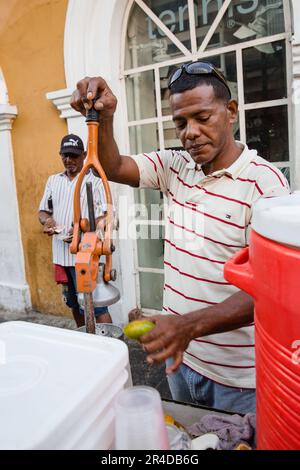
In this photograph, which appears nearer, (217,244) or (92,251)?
(92,251)

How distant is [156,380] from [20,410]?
8.47ft

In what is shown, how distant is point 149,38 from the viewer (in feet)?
11.4

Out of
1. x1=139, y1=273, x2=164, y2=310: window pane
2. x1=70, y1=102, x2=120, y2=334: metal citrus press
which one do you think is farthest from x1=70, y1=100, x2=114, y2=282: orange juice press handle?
x1=139, y1=273, x2=164, y2=310: window pane

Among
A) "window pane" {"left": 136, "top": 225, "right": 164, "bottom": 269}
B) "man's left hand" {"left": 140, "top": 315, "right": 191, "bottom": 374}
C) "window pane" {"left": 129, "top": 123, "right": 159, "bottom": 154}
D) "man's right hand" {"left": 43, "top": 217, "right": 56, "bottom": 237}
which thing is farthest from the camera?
"window pane" {"left": 136, "top": 225, "right": 164, "bottom": 269}

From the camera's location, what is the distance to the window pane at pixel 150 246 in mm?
3729

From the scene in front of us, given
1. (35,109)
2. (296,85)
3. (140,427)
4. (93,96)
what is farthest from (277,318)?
(35,109)

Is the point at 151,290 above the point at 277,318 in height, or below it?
below

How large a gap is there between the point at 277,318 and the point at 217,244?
747 mm

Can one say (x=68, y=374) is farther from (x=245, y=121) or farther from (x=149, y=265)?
(x=149, y=265)

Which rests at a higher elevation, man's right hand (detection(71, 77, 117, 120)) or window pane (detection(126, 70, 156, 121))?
window pane (detection(126, 70, 156, 121))

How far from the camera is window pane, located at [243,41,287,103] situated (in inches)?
114

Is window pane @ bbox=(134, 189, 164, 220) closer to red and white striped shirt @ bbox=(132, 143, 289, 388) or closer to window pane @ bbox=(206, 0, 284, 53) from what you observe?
window pane @ bbox=(206, 0, 284, 53)

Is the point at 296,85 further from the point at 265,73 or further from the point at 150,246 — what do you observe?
the point at 150,246

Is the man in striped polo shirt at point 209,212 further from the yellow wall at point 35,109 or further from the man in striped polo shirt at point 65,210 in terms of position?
the yellow wall at point 35,109
